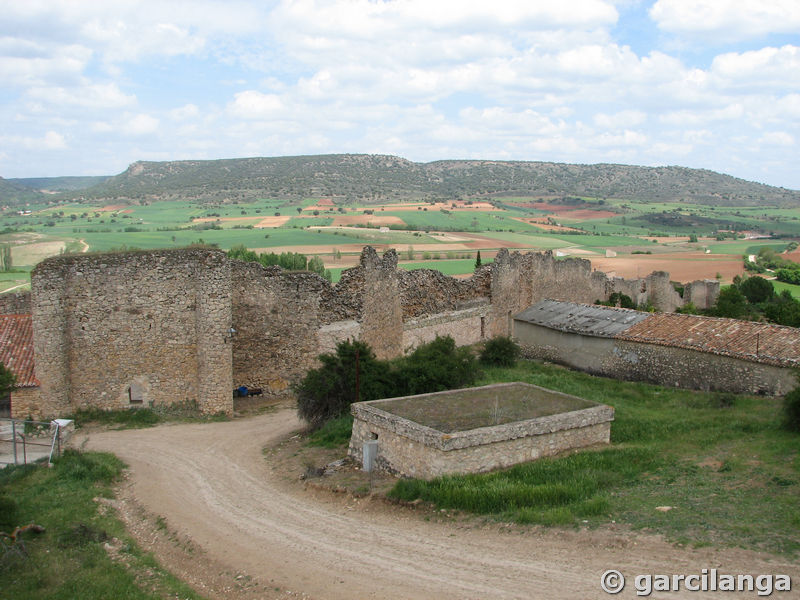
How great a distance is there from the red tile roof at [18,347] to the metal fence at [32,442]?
122cm

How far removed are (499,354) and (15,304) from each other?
13.4 m

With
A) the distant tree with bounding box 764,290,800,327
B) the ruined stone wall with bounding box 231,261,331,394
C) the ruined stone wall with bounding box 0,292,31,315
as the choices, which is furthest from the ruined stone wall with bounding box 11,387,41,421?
the distant tree with bounding box 764,290,800,327

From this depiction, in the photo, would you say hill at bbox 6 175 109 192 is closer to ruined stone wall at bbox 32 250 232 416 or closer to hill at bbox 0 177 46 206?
Answer: hill at bbox 0 177 46 206

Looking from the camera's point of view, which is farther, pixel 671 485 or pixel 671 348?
pixel 671 348

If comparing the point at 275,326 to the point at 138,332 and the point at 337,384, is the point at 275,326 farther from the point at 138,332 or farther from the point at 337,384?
the point at 337,384

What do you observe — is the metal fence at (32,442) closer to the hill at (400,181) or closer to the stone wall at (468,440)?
the stone wall at (468,440)

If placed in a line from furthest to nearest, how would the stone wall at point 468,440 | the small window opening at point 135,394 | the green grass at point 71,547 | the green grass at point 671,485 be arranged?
1. the small window opening at point 135,394
2. the stone wall at point 468,440
3. the green grass at point 671,485
4. the green grass at point 71,547

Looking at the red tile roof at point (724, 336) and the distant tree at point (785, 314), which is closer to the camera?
the red tile roof at point (724, 336)

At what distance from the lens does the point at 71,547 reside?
9.48 metres

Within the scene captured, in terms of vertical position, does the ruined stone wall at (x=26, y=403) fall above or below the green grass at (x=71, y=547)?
above

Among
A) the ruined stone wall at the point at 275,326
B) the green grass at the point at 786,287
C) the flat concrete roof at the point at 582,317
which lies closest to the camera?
the ruined stone wall at the point at 275,326

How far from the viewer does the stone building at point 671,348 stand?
16625 mm

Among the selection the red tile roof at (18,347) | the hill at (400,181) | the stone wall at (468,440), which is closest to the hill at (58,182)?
the hill at (400,181)

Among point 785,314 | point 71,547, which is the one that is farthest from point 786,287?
point 71,547
